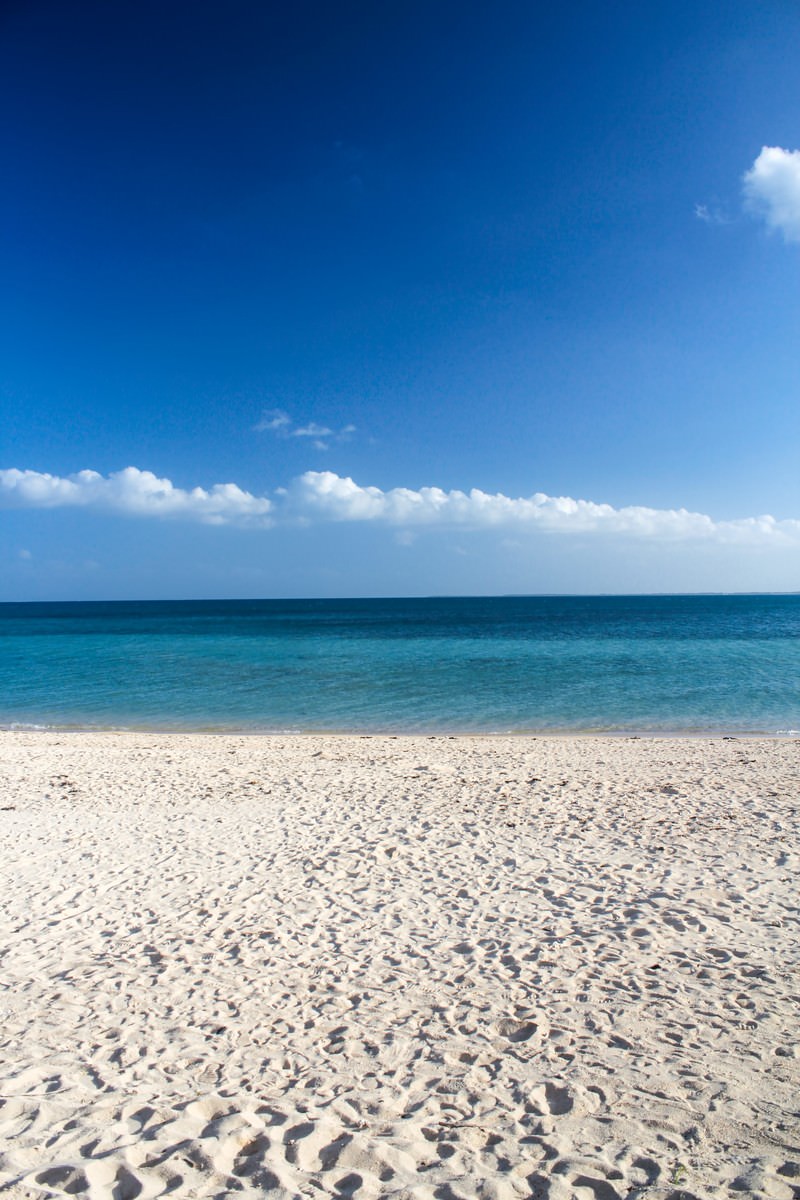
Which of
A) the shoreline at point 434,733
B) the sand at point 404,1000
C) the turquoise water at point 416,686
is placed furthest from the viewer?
the turquoise water at point 416,686

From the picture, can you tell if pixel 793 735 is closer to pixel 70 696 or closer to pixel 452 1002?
pixel 452 1002

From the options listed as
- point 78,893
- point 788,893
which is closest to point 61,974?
point 78,893

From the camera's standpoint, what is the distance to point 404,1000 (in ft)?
18.6

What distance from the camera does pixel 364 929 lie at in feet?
22.8

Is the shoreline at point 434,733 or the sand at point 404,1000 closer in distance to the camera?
the sand at point 404,1000

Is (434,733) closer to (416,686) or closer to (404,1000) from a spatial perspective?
(416,686)

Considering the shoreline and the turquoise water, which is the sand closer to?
the shoreline

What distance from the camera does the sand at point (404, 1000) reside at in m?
3.91

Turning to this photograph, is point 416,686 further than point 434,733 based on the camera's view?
Yes

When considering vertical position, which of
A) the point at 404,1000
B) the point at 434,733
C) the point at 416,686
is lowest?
the point at 434,733

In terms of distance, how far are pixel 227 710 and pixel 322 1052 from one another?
2082 cm

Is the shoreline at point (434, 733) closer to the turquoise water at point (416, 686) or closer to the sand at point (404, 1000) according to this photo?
the turquoise water at point (416, 686)

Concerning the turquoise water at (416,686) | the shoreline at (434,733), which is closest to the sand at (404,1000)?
the shoreline at (434,733)

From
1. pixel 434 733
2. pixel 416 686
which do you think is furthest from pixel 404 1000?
pixel 416 686
